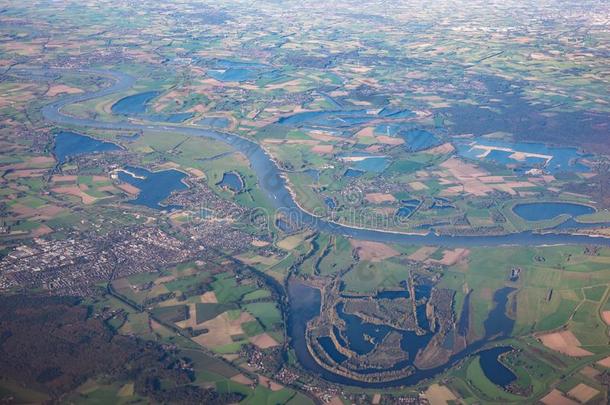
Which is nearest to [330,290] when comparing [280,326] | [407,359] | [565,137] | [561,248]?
[280,326]

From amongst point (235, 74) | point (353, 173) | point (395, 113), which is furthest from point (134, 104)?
point (353, 173)

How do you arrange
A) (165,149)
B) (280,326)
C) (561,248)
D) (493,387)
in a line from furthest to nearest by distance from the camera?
(165,149) < (561,248) < (280,326) < (493,387)

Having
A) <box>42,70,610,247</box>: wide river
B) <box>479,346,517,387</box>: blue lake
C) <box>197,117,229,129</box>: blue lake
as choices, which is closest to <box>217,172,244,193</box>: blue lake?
<box>42,70,610,247</box>: wide river

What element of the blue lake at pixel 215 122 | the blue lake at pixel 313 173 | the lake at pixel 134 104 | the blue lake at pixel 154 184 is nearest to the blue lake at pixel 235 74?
the lake at pixel 134 104

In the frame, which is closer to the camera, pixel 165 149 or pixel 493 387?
pixel 493 387

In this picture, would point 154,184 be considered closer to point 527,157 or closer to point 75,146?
point 75,146

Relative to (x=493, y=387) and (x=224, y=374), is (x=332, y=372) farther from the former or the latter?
(x=493, y=387)

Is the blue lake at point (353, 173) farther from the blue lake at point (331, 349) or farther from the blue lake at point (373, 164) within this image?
the blue lake at point (331, 349)
